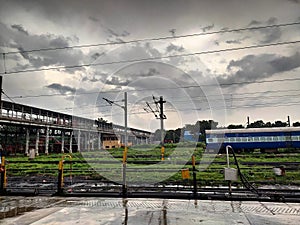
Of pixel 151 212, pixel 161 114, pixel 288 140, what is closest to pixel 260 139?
pixel 288 140

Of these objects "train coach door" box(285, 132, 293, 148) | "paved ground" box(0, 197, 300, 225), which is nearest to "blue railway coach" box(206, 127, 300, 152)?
"train coach door" box(285, 132, 293, 148)

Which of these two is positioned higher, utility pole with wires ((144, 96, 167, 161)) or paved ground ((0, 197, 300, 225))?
utility pole with wires ((144, 96, 167, 161))

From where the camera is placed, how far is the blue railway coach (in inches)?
1121

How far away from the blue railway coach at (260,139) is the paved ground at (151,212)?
2430 cm

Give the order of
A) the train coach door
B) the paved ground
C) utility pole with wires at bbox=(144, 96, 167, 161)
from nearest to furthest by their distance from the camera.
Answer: the paved ground → utility pole with wires at bbox=(144, 96, 167, 161) → the train coach door

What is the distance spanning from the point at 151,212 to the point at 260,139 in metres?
26.5

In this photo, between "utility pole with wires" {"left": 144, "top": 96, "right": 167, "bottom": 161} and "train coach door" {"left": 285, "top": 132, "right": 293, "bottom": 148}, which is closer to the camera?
"utility pole with wires" {"left": 144, "top": 96, "right": 167, "bottom": 161}

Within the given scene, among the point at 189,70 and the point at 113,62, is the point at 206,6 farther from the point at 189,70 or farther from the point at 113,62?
the point at 113,62

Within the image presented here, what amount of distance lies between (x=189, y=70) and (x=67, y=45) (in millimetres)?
5861

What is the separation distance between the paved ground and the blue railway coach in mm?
24300

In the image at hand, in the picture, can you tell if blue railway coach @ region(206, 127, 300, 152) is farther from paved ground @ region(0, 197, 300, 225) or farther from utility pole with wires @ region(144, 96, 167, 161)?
paved ground @ region(0, 197, 300, 225)

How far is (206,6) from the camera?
30.2ft

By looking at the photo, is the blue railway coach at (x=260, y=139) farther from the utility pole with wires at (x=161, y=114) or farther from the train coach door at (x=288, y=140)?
the utility pole with wires at (x=161, y=114)

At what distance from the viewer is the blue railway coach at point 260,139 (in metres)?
28.5
